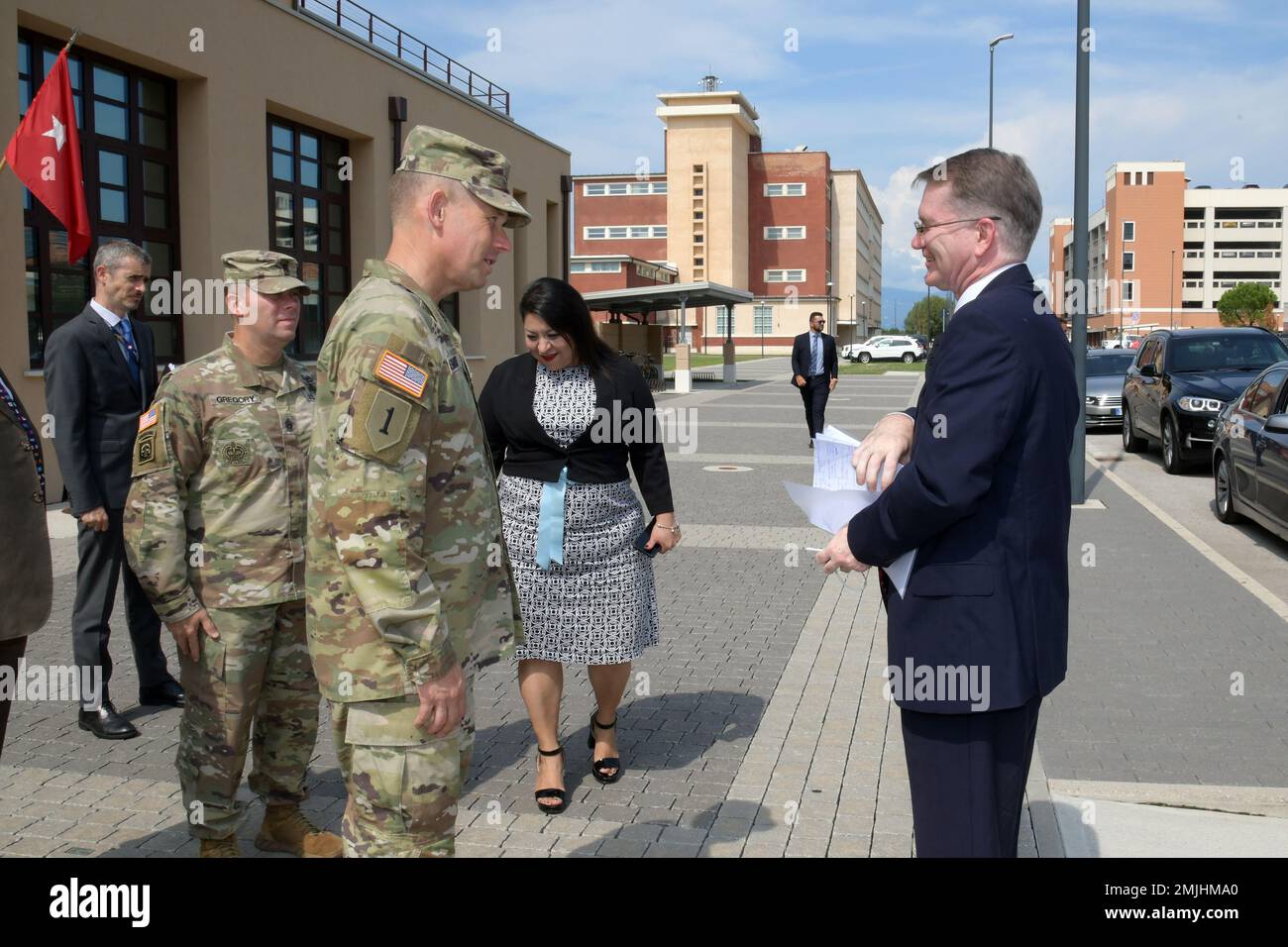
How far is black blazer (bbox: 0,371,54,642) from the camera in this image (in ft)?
10.1

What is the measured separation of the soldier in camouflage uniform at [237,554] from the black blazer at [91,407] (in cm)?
155

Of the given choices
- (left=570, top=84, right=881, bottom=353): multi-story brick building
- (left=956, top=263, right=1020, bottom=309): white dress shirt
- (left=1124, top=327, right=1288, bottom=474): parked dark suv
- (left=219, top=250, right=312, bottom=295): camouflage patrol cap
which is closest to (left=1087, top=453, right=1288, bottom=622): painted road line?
(left=1124, top=327, right=1288, bottom=474): parked dark suv

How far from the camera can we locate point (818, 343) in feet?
59.7

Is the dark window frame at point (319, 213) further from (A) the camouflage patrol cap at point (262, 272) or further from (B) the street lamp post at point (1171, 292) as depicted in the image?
(B) the street lamp post at point (1171, 292)

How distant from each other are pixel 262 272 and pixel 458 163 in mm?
1670

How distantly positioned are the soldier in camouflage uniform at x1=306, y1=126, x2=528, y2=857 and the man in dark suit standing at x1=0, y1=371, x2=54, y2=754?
0.96m

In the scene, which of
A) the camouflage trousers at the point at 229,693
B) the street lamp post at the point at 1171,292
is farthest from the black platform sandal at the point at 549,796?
the street lamp post at the point at 1171,292

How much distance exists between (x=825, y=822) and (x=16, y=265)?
1105 cm

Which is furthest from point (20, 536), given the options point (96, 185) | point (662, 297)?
point (662, 297)

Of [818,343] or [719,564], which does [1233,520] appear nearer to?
[719,564]

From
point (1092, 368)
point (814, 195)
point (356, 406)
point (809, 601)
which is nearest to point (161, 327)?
point (809, 601)

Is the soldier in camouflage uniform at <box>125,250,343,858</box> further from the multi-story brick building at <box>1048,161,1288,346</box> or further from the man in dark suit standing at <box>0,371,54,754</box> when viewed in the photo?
the multi-story brick building at <box>1048,161,1288,346</box>

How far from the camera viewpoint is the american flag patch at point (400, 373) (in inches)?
96.6

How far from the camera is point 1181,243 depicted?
4889 inches
